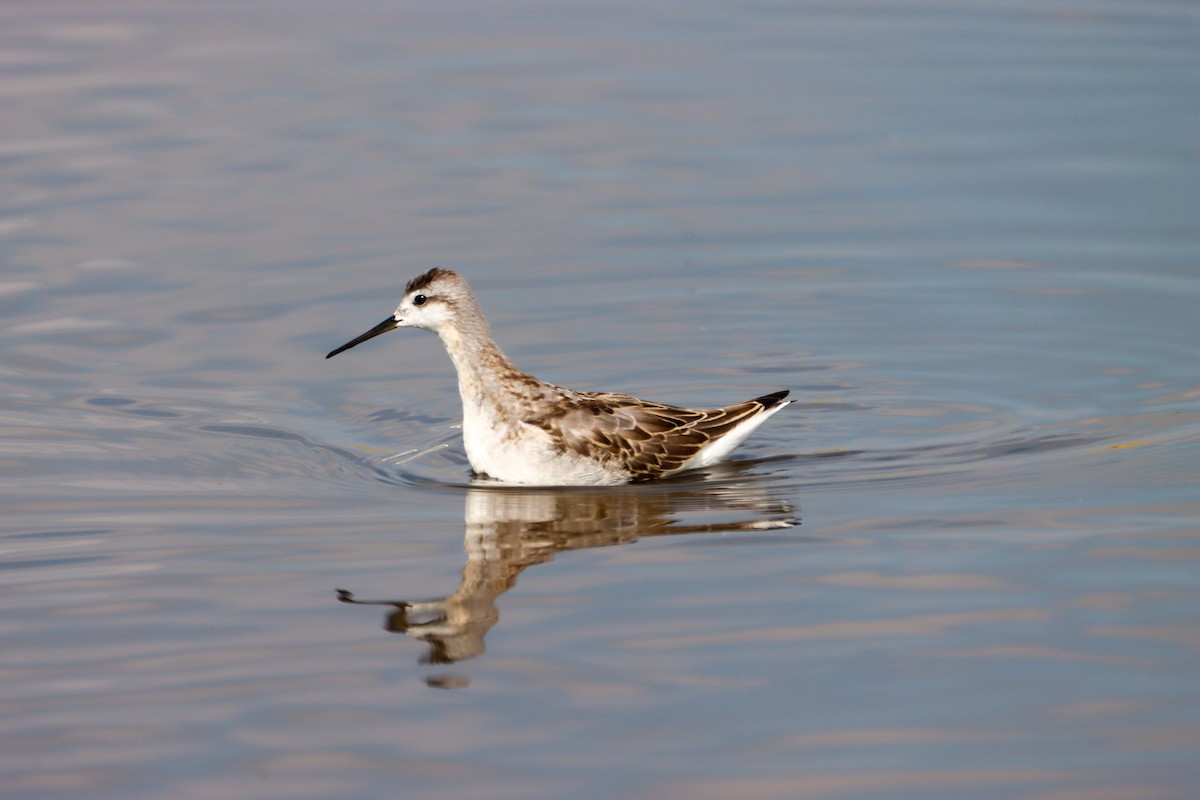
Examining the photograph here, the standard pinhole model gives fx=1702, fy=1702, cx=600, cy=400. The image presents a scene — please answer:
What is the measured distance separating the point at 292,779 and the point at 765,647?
240cm

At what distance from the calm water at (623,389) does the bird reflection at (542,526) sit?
42 mm

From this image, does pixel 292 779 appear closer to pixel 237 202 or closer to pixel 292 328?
pixel 292 328

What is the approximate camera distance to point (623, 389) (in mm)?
13867

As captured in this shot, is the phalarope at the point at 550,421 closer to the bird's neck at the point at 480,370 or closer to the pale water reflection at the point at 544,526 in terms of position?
the bird's neck at the point at 480,370

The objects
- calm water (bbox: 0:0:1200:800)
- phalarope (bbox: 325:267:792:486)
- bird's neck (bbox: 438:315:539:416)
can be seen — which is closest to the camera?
calm water (bbox: 0:0:1200:800)

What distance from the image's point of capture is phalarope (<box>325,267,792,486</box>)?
11.7 metres

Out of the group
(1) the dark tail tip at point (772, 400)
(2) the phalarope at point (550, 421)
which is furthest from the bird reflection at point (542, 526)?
(1) the dark tail tip at point (772, 400)

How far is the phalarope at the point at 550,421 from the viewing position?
459 inches

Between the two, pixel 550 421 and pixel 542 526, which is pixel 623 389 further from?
pixel 542 526

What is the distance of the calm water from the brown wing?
32 centimetres

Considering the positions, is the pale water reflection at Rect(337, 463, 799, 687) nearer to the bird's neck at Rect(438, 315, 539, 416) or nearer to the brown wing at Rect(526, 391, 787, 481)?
the brown wing at Rect(526, 391, 787, 481)

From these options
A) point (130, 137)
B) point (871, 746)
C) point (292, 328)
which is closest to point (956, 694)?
point (871, 746)

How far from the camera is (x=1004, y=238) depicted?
16406mm

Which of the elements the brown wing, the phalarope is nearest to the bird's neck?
the phalarope
